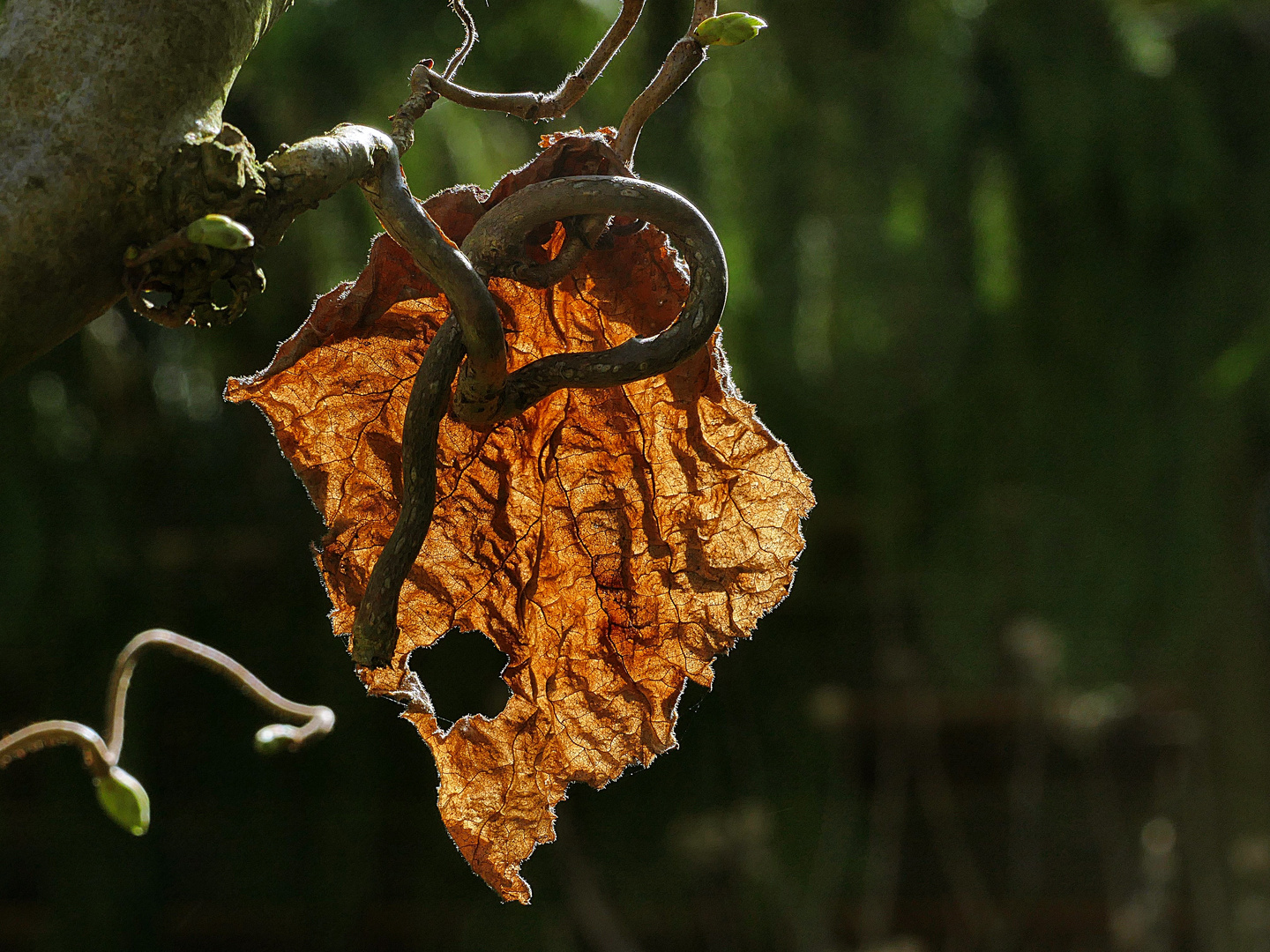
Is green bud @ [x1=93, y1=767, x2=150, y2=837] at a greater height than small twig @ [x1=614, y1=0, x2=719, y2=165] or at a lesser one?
lesser

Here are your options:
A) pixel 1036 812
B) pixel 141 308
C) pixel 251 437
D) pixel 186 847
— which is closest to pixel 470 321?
pixel 141 308

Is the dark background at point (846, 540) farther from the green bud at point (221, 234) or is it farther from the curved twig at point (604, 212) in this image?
the green bud at point (221, 234)

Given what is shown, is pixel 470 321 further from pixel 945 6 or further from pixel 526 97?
pixel 945 6

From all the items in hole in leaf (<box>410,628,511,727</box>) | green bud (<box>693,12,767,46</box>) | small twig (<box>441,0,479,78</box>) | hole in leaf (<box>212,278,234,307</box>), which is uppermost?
small twig (<box>441,0,479,78</box>)

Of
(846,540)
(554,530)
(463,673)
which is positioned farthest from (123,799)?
(846,540)

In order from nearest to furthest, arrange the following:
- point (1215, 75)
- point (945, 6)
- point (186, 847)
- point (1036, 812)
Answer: point (945, 6), point (1215, 75), point (186, 847), point (1036, 812)

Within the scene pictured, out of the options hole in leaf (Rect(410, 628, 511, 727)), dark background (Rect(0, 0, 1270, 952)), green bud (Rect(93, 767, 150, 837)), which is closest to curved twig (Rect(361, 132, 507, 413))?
green bud (Rect(93, 767, 150, 837))

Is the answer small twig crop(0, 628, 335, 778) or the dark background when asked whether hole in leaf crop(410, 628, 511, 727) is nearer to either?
the dark background

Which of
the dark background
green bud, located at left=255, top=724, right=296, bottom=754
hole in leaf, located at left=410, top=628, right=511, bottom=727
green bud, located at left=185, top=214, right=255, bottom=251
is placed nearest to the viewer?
green bud, located at left=185, top=214, right=255, bottom=251

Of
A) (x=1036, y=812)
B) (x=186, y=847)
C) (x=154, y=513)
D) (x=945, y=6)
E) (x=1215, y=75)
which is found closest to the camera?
(x=945, y=6)
